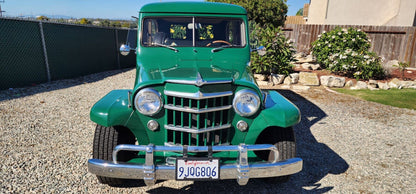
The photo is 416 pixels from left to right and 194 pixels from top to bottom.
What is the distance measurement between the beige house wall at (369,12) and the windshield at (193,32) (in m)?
14.6

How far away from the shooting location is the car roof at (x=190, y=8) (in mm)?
3416

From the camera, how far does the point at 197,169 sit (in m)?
2.21

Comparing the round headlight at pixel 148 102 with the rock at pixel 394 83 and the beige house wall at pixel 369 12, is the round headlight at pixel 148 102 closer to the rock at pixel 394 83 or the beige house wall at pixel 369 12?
the rock at pixel 394 83

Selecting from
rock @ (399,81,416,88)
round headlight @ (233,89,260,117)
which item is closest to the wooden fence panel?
rock @ (399,81,416,88)

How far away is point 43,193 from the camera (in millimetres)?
2613

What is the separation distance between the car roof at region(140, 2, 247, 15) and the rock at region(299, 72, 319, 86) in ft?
16.8

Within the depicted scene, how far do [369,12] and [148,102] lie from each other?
1670cm

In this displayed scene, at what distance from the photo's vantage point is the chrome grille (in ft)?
7.66

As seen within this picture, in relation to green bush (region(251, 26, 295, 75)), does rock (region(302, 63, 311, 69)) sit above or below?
below

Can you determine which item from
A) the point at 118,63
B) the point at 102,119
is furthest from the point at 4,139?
the point at 118,63

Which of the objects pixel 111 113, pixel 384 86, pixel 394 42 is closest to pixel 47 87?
pixel 111 113

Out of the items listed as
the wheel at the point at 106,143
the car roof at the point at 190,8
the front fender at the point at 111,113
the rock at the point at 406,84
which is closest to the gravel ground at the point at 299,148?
the wheel at the point at 106,143

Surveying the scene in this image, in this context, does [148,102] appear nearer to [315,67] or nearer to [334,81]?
[334,81]

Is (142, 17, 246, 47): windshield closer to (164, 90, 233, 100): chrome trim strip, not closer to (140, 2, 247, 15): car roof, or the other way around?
(140, 2, 247, 15): car roof
